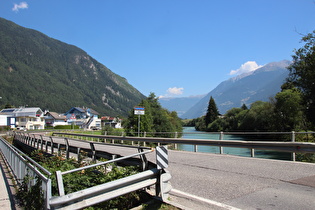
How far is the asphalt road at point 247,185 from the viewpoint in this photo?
17.0ft

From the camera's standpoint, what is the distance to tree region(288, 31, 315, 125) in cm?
4253

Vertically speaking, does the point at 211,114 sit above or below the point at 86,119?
above

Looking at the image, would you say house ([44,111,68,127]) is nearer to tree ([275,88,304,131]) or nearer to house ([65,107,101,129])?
house ([65,107,101,129])

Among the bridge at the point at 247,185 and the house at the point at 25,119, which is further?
the house at the point at 25,119

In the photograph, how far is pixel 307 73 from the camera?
143 feet

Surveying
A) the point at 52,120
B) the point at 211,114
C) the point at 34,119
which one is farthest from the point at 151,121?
the point at 52,120

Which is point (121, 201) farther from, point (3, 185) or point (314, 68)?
point (314, 68)

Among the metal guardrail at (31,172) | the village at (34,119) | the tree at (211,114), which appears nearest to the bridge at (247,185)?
the metal guardrail at (31,172)

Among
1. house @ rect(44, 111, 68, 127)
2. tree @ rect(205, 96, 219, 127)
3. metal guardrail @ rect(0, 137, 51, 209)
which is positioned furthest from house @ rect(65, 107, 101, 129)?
metal guardrail @ rect(0, 137, 51, 209)

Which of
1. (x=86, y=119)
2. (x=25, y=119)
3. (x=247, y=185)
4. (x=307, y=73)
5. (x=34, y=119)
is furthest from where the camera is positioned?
(x=86, y=119)

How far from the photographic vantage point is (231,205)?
5090mm

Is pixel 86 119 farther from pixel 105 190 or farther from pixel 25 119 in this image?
pixel 105 190

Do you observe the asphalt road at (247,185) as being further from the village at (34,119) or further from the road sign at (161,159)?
the village at (34,119)

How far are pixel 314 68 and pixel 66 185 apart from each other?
4604cm
